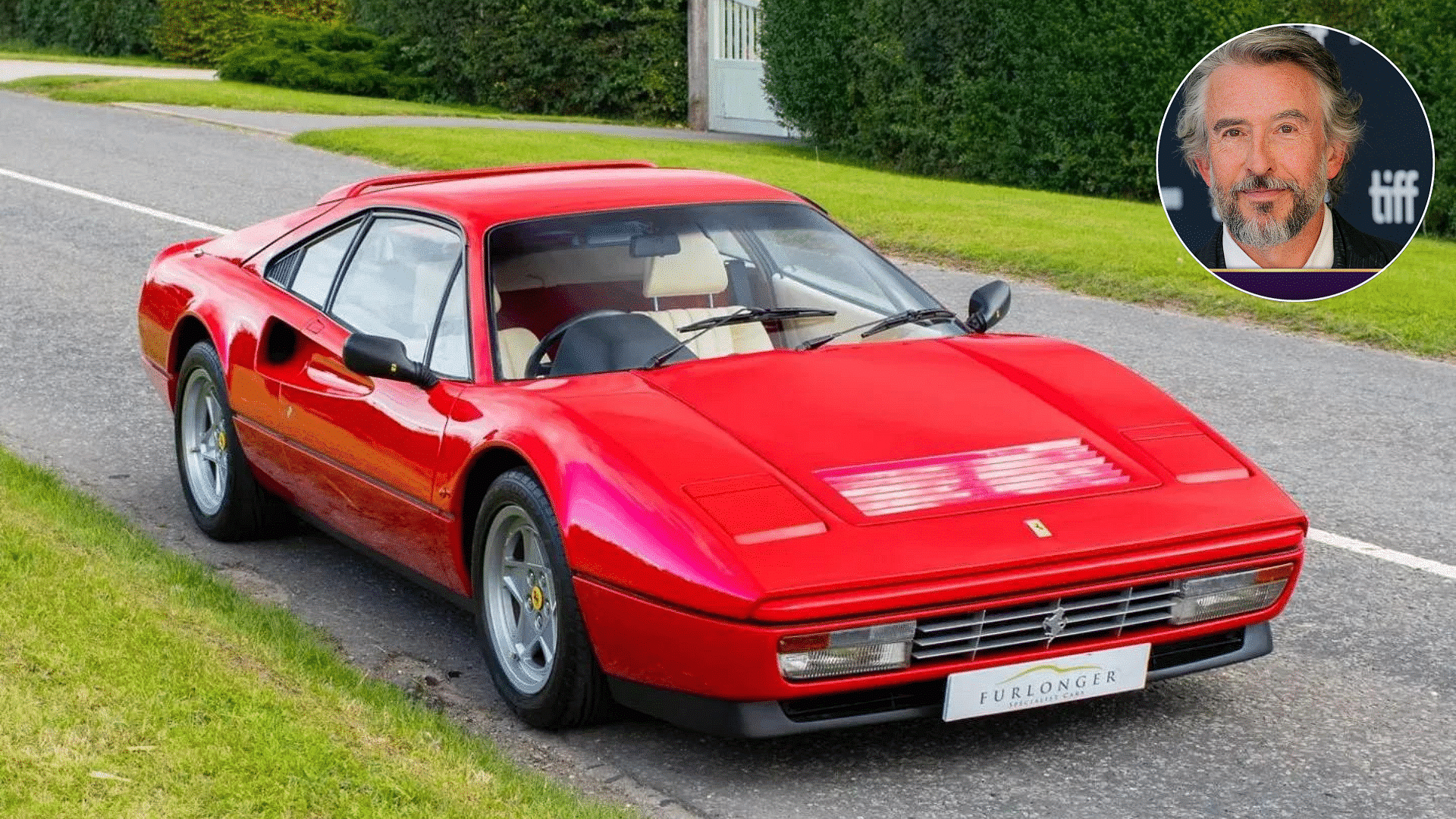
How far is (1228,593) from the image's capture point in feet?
15.4

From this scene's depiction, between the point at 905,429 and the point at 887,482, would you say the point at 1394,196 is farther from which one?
the point at 887,482

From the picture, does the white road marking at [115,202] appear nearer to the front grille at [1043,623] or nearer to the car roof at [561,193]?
the car roof at [561,193]

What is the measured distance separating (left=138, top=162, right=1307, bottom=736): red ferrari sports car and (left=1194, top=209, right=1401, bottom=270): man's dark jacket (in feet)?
24.4

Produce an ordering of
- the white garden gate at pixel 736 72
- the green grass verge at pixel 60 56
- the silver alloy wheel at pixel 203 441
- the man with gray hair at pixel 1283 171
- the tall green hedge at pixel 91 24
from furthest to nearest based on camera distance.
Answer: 1. the tall green hedge at pixel 91 24
2. the green grass verge at pixel 60 56
3. the white garden gate at pixel 736 72
4. the man with gray hair at pixel 1283 171
5. the silver alloy wheel at pixel 203 441

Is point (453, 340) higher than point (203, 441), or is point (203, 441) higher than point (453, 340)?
point (453, 340)

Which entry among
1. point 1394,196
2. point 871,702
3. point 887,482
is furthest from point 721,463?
point 1394,196

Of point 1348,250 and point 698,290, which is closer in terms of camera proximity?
point 698,290

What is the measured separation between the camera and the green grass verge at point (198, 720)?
412 cm

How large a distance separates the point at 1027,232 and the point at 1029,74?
449cm

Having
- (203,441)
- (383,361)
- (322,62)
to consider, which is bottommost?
(322,62)

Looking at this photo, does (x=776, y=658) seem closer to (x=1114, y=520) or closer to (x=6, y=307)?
(x=1114, y=520)

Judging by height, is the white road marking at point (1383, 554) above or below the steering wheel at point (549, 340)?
below

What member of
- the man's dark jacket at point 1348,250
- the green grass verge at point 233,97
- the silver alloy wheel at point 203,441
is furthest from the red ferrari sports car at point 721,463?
the green grass verge at point 233,97

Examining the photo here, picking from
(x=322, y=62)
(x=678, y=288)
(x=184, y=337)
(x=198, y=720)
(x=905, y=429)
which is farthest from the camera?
(x=322, y=62)
